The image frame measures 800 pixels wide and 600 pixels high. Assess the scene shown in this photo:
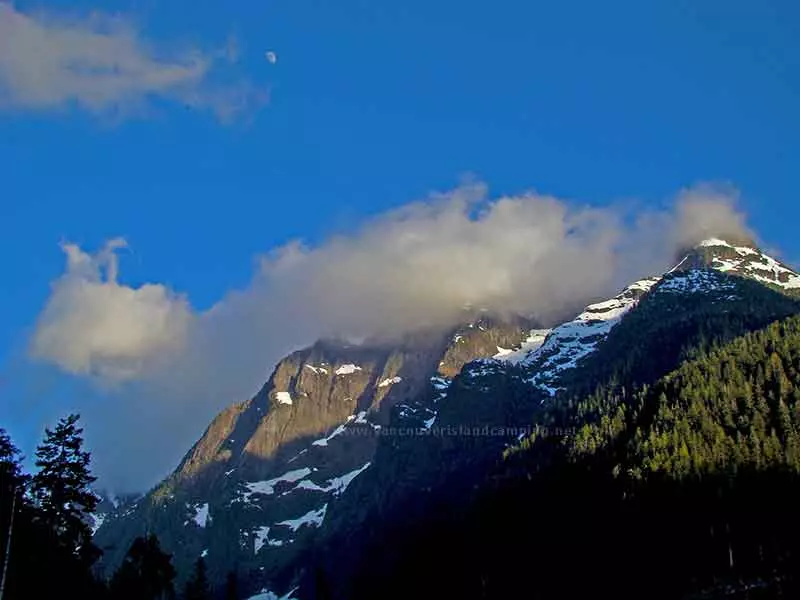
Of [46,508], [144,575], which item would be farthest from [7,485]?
[144,575]

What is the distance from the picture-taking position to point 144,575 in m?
114

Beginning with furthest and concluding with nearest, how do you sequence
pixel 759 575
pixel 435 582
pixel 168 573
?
1. pixel 435 582
2. pixel 759 575
3. pixel 168 573

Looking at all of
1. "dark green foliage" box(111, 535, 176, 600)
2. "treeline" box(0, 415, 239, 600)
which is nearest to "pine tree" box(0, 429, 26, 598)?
"treeline" box(0, 415, 239, 600)

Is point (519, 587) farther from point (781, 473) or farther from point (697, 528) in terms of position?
point (781, 473)

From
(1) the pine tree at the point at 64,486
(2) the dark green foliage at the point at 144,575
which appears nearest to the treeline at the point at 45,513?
(1) the pine tree at the point at 64,486

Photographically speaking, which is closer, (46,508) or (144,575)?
(46,508)

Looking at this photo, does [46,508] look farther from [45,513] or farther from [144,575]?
[144,575]

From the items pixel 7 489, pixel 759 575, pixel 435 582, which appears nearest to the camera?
pixel 7 489

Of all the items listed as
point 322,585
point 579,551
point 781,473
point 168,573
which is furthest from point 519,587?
point 168,573

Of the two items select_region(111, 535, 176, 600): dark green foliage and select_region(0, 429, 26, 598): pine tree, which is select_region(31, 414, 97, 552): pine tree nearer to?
select_region(0, 429, 26, 598): pine tree

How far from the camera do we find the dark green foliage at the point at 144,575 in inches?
4338

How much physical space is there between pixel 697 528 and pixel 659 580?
15136mm

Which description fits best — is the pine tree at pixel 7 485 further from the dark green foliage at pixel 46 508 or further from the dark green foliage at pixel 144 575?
the dark green foliage at pixel 144 575

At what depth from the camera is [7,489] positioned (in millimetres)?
73250
